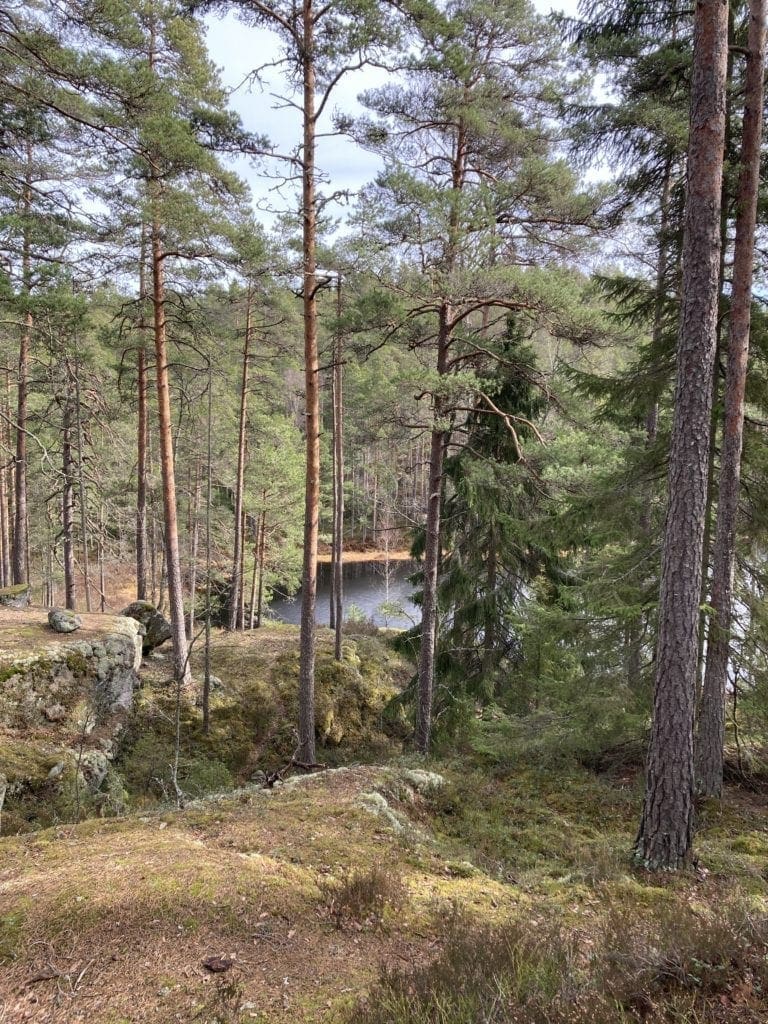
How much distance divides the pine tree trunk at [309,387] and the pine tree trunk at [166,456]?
237cm

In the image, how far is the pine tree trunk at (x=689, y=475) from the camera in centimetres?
421

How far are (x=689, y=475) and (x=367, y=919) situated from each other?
417cm

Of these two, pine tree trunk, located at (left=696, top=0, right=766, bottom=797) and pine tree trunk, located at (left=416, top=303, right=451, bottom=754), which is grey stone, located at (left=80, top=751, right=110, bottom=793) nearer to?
pine tree trunk, located at (left=416, top=303, right=451, bottom=754)

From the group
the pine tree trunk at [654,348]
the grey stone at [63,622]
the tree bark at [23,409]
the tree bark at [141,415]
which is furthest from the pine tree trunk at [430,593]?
the grey stone at [63,622]

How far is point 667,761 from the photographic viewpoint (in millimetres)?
4488

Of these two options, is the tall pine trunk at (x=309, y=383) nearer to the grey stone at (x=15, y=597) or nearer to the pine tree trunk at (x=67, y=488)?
the pine tree trunk at (x=67, y=488)

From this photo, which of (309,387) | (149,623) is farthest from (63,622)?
(309,387)

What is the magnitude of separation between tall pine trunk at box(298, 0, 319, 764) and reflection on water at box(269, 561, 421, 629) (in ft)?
50.0

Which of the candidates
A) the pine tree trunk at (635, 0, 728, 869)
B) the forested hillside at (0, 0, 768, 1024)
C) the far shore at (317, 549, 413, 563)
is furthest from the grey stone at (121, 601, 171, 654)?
the far shore at (317, 549, 413, 563)

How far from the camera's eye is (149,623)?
42.0ft

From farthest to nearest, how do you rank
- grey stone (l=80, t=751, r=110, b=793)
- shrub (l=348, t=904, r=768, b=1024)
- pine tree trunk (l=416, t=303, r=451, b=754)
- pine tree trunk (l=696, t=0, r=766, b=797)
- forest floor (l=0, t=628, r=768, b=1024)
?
pine tree trunk (l=416, t=303, r=451, b=754) → grey stone (l=80, t=751, r=110, b=793) → pine tree trunk (l=696, t=0, r=766, b=797) → forest floor (l=0, t=628, r=768, b=1024) → shrub (l=348, t=904, r=768, b=1024)

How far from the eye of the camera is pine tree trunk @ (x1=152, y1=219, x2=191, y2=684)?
31.3 feet

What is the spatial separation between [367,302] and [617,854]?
7.11m

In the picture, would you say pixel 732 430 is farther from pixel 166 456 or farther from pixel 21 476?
pixel 21 476
